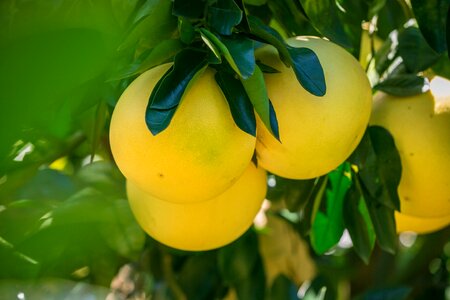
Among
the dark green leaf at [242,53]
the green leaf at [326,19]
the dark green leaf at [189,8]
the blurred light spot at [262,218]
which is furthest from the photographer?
the blurred light spot at [262,218]

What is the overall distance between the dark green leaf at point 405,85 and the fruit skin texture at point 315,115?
0.19m

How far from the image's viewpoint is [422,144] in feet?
4.06

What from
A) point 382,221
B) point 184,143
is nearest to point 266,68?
point 184,143

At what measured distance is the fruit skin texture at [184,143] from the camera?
96cm

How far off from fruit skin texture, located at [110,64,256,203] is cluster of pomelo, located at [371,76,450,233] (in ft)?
1.15

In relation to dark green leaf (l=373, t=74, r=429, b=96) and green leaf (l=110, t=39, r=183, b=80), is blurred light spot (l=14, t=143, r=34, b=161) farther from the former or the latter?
dark green leaf (l=373, t=74, r=429, b=96)

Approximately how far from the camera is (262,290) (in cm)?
178

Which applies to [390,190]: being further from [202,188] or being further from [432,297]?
[432,297]

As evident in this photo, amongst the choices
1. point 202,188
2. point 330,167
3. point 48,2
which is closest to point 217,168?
point 202,188

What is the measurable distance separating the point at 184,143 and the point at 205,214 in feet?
0.80

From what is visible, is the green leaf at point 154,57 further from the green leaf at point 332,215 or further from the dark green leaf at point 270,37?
the green leaf at point 332,215

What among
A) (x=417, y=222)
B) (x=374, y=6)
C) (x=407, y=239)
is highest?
(x=374, y=6)

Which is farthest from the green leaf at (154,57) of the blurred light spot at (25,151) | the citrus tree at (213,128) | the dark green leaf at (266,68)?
the blurred light spot at (25,151)

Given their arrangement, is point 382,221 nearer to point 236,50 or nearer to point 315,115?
point 315,115
